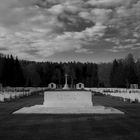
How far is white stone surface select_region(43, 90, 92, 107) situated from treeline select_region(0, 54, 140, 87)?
160 ft

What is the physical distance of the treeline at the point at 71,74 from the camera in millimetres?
69625

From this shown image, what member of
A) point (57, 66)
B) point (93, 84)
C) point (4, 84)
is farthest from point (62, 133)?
point (57, 66)

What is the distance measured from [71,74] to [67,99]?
8154 cm

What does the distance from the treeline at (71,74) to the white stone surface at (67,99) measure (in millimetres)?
48886

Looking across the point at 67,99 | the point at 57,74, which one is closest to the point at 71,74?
the point at 57,74

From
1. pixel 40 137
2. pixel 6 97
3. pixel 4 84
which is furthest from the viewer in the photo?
pixel 4 84

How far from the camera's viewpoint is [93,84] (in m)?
93.6

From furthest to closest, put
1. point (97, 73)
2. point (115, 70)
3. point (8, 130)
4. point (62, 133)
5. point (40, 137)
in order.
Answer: point (97, 73)
point (115, 70)
point (8, 130)
point (62, 133)
point (40, 137)

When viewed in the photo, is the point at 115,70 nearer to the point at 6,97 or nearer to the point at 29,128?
the point at 6,97

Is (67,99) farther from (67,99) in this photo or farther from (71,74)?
(71,74)

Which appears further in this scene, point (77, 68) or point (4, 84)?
point (77, 68)

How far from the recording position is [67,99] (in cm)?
1922

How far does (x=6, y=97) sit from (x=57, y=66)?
8002 centimetres

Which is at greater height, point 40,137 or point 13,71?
point 13,71
